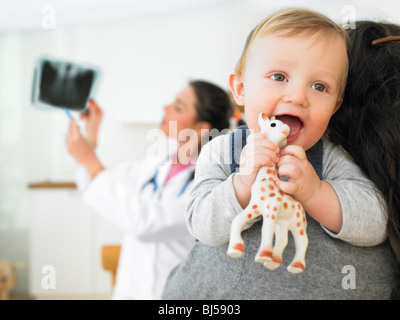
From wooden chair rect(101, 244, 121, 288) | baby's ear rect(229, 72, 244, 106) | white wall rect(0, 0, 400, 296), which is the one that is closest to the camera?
baby's ear rect(229, 72, 244, 106)

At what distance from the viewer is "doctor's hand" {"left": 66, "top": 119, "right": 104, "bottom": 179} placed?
91 centimetres

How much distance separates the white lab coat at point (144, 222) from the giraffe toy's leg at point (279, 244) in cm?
52

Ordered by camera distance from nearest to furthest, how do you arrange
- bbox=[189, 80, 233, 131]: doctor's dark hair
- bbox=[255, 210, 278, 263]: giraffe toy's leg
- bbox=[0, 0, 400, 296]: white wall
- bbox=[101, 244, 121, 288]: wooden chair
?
bbox=[255, 210, 278, 263]: giraffe toy's leg, bbox=[101, 244, 121, 288]: wooden chair, bbox=[189, 80, 233, 131]: doctor's dark hair, bbox=[0, 0, 400, 296]: white wall

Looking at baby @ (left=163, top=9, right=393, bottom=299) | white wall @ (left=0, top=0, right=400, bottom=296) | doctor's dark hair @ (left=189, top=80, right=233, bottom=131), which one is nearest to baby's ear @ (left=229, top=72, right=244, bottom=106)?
baby @ (left=163, top=9, right=393, bottom=299)

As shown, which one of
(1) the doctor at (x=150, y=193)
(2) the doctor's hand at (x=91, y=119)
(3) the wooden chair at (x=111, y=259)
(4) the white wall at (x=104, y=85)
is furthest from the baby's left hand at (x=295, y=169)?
(4) the white wall at (x=104, y=85)

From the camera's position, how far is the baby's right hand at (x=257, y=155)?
1.04 ft

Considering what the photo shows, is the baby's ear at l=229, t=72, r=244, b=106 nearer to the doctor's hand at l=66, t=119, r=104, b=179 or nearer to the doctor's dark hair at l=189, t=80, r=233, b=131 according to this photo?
the doctor's hand at l=66, t=119, r=104, b=179

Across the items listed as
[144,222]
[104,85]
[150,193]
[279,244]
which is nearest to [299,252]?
[279,244]

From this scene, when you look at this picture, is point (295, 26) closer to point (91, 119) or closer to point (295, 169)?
point (295, 169)

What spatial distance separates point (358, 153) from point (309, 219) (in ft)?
0.29

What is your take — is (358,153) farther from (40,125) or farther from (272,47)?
(40,125)

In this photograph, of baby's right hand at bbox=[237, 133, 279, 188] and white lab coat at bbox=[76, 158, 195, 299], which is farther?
white lab coat at bbox=[76, 158, 195, 299]

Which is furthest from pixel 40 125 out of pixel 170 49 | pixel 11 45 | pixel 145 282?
pixel 145 282

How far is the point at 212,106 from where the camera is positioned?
1.13 meters
